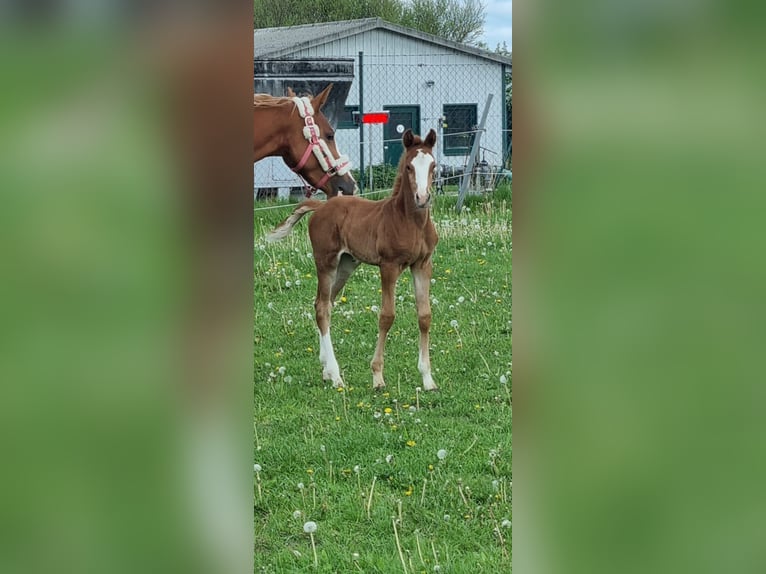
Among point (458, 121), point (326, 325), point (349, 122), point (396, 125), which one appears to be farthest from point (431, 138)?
point (458, 121)

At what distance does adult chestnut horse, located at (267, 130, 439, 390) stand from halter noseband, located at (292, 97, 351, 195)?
253 millimetres

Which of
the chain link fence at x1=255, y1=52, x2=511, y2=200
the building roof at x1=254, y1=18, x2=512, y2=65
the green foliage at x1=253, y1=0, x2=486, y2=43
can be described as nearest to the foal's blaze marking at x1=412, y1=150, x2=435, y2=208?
the chain link fence at x1=255, y1=52, x2=511, y2=200

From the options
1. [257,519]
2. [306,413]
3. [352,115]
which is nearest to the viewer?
[257,519]

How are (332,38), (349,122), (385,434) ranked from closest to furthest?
(385,434)
(349,122)
(332,38)

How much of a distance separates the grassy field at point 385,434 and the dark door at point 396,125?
8242 millimetres

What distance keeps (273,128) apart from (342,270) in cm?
103

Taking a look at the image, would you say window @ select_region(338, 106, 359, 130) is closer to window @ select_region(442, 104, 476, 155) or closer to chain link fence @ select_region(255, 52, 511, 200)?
chain link fence @ select_region(255, 52, 511, 200)

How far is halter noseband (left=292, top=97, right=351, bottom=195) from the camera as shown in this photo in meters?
5.97

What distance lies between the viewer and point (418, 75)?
60.2 ft

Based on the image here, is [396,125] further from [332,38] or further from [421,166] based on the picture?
[421,166]
